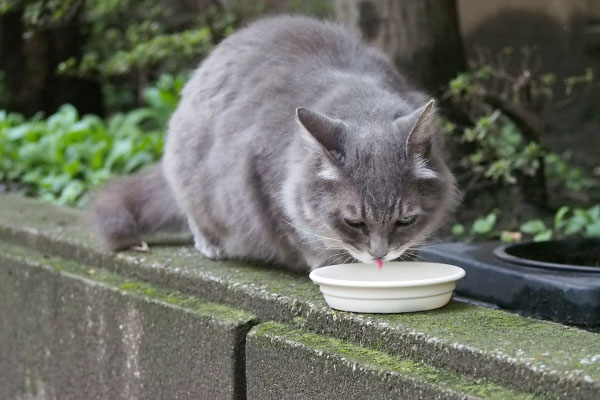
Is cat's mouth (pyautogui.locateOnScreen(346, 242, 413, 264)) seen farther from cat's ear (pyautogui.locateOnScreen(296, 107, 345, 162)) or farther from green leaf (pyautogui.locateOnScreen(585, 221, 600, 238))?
green leaf (pyautogui.locateOnScreen(585, 221, 600, 238))

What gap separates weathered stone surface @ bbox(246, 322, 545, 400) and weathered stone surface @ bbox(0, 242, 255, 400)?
0.13 m

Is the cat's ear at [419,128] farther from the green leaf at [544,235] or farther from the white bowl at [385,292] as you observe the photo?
the green leaf at [544,235]

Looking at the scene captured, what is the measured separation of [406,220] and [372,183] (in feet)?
0.53

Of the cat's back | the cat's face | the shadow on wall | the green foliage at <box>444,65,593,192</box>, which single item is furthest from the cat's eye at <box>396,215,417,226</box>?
the shadow on wall

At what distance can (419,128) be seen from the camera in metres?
2.66

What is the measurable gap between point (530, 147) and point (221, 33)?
7.56ft

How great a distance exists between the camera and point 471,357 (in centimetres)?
223

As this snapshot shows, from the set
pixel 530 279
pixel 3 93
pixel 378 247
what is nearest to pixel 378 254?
pixel 378 247

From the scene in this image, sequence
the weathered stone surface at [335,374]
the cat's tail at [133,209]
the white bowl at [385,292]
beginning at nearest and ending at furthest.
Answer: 1. the weathered stone surface at [335,374]
2. the white bowl at [385,292]
3. the cat's tail at [133,209]

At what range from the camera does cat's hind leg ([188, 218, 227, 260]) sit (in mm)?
3564

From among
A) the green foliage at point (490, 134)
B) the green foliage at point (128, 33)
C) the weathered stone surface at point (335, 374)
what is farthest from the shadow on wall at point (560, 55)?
the weathered stone surface at point (335, 374)

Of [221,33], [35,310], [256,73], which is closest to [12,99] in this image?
[221,33]

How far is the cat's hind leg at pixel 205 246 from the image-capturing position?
3.56 metres

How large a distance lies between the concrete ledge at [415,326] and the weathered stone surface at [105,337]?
69 mm
